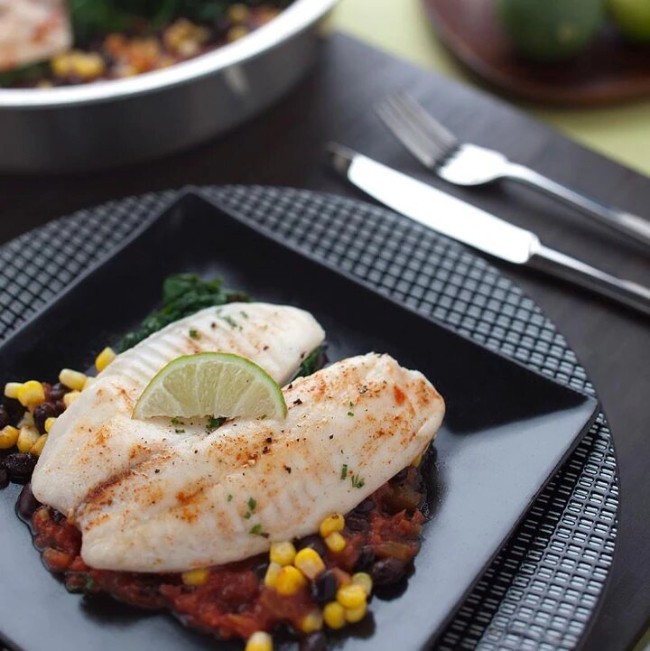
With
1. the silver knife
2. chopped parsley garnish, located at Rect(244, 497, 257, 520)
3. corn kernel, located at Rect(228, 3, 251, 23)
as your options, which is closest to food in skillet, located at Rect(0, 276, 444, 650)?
chopped parsley garnish, located at Rect(244, 497, 257, 520)

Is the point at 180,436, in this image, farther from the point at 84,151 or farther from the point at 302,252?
the point at 84,151

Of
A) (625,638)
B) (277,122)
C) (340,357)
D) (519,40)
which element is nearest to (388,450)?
(340,357)

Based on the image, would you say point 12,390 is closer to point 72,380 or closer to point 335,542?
point 72,380

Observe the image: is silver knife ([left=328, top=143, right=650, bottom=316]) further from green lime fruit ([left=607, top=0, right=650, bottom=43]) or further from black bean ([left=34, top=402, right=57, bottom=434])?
black bean ([left=34, top=402, right=57, bottom=434])

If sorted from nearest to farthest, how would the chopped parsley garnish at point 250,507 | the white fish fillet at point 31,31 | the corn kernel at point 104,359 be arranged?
the chopped parsley garnish at point 250,507 → the corn kernel at point 104,359 → the white fish fillet at point 31,31

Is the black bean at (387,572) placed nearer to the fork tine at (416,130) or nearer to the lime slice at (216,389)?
the lime slice at (216,389)

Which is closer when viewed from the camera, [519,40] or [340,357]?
[340,357]

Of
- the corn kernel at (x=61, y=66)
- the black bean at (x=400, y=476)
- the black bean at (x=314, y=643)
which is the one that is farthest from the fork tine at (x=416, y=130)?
the black bean at (x=314, y=643)
